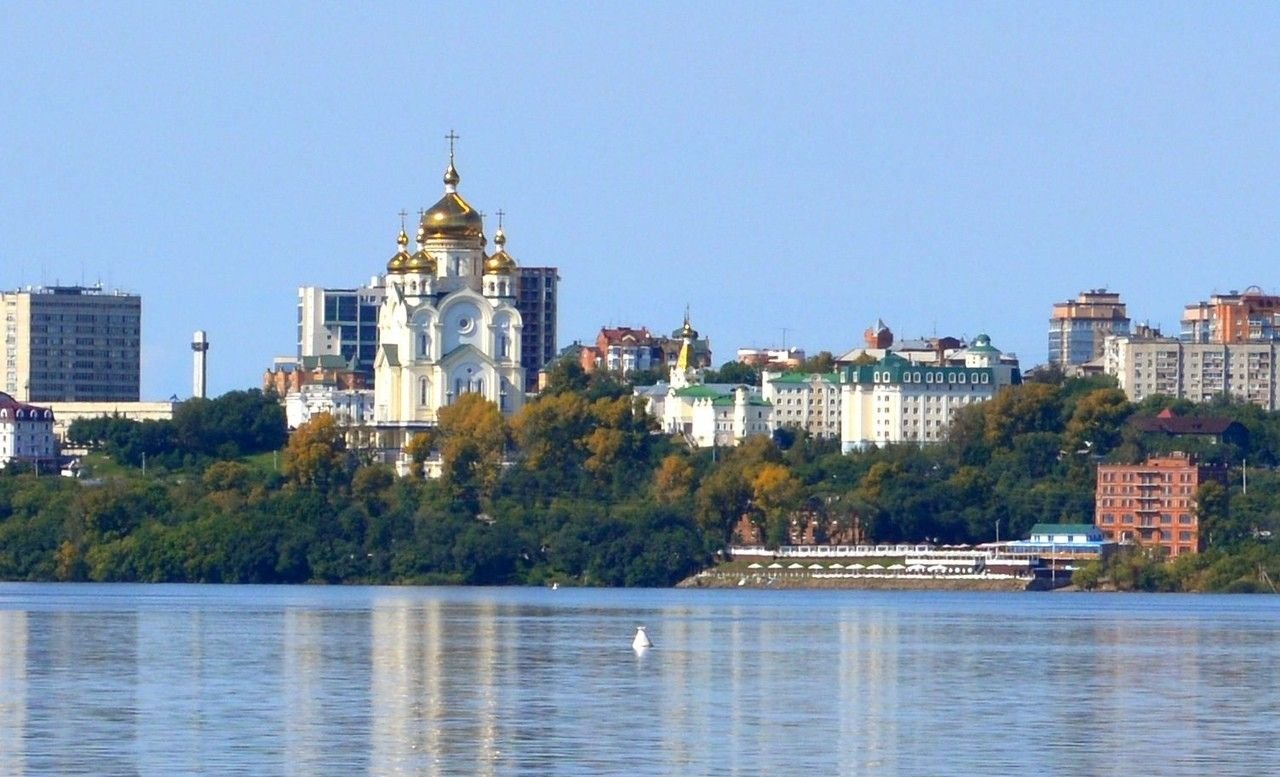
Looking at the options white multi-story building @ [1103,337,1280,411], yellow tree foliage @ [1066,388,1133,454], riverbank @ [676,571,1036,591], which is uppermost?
white multi-story building @ [1103,337,1280,411]

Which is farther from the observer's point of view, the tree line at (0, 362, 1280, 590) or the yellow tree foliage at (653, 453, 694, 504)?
the yellow tree foliage at (653, 453, 694, 504)

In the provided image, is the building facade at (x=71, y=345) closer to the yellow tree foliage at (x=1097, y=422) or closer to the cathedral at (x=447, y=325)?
the cathedral at (x=447, y=325)

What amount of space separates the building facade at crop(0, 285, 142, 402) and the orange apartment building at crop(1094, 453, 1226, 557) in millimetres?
70768

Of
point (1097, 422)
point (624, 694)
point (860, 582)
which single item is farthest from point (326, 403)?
point (624, 694)

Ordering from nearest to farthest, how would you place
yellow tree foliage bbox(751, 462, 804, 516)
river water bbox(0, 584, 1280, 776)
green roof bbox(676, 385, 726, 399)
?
river water bbox(0, 584, 1280, 776) → yellow tree foliage bbox(751, 462, 804, 516) → green roof bbox(676, 385, 726, 399)

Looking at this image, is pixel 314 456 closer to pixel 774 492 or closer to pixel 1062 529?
pixel 774 492

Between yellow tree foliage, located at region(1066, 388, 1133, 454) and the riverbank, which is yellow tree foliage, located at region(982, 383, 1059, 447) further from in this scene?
the riverbank

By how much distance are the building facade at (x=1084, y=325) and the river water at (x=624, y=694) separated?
4344 inches

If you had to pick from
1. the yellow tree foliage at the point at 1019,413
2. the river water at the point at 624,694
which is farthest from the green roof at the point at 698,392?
the river water at the point at 624,694

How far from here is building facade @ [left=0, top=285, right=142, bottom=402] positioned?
16462cm

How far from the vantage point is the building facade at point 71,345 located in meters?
165

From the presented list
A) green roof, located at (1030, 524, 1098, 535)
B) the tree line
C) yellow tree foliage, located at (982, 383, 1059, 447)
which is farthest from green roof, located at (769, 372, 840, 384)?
green roof, located at (1030, 524, 1098, 535)

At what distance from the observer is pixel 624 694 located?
130 feet

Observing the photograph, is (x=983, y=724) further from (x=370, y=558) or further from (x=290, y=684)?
(x=370, y=558)
